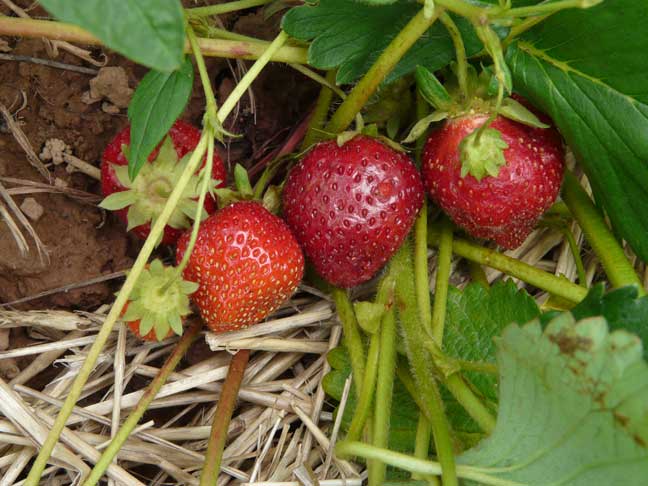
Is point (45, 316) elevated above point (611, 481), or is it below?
below

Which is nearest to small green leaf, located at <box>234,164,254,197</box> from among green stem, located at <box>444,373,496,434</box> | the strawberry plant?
the strawberry plant

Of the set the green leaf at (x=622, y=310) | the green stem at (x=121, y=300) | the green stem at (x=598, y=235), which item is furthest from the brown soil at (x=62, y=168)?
the green leaf at (x=622, y=310)

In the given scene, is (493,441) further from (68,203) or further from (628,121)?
(68,203)

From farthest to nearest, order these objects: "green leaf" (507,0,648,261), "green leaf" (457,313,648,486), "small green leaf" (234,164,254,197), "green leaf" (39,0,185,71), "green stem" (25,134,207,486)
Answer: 1. "small green leaf" (234,164,254,197)
2. "green leaf" (507,0,648,261)
3. "green stem" (25,134,207,486)
4. "green leaf" (457,313,648,486)
5. "green leaf" (39,0,185,71)

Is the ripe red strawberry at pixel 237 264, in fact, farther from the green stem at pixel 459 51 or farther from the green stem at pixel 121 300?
the green stem at pixel 459 51

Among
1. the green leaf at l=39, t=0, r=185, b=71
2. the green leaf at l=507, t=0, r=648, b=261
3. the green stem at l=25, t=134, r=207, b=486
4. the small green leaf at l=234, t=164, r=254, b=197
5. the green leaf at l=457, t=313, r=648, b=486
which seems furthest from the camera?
the small green leaf at l=234, t=164, r=254, b=197

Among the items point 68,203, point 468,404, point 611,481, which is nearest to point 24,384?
point 68,203

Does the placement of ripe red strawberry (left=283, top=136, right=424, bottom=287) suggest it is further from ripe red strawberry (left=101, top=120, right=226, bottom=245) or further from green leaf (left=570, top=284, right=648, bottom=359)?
green leaf (left=570, top=284, right=648, bottom=359)

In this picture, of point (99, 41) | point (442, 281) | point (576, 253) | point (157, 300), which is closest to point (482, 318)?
point (442, 281)
